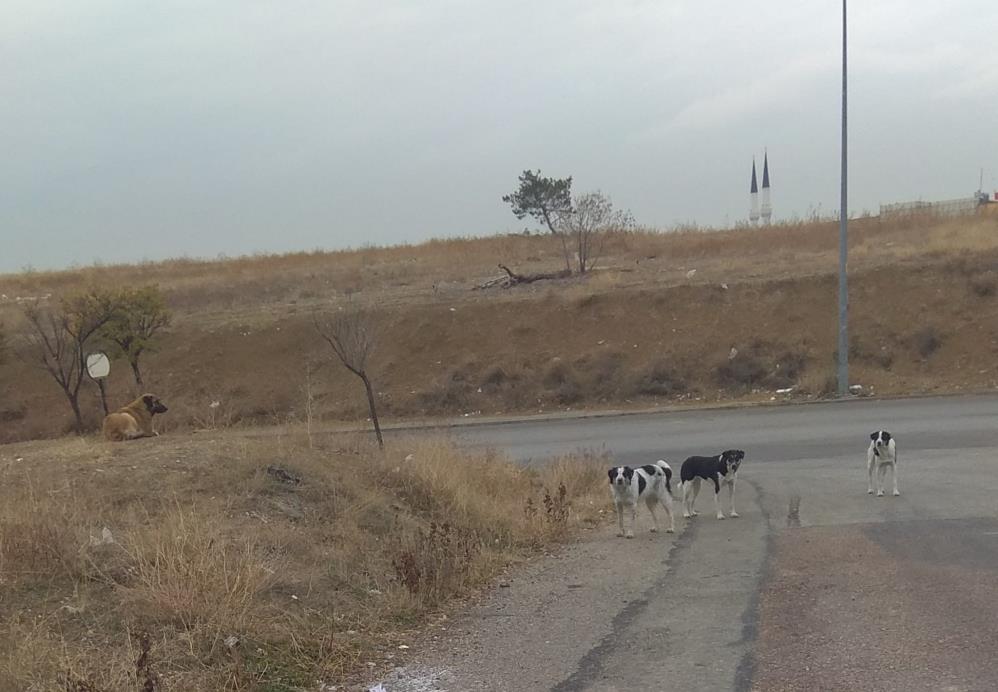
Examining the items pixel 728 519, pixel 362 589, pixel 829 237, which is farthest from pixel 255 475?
pixel 829 237

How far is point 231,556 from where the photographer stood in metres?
6.83

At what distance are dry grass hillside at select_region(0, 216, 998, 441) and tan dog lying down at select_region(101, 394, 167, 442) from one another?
29.1 ft

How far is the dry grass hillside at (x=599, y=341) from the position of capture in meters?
28.3

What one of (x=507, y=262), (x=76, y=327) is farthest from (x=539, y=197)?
Result: (x=76, y=327)

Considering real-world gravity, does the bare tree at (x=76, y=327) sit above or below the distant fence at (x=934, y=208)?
below

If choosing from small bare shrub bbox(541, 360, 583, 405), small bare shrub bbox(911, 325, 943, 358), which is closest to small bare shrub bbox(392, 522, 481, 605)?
small bare shrub bbox(541, 360, 583, 405)

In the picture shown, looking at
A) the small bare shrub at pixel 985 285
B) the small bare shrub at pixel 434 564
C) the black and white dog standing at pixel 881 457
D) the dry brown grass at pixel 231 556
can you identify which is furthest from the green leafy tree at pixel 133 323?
the small bare shrub at pixel 985 285

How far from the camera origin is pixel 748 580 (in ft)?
25.9

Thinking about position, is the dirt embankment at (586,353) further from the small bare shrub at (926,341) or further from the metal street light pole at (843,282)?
the metal street light pole at (843,282)

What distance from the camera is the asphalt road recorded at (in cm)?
554

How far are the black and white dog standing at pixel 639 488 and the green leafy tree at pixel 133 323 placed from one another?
18456 millimetres

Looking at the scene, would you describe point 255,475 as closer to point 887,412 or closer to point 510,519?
point 510,519

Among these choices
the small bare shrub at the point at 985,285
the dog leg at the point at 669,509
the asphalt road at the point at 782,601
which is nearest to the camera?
the asphalt road at the point at 782,601

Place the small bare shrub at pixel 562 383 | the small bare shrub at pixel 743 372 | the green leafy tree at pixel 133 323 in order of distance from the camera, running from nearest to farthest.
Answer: the green leafy tree at pixel 133 323, the small bare shrub at pixel 743 372, the small bare shrub at pixel 562 383
